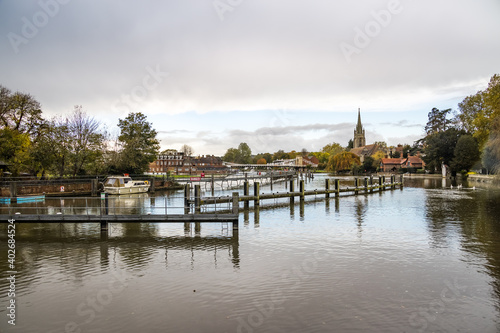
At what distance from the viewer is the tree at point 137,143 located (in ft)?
161

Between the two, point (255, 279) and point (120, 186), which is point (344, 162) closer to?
point (120, 186)

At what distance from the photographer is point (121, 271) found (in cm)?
1200

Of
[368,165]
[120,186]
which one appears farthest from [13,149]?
[368,165]

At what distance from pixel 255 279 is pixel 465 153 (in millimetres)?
75618

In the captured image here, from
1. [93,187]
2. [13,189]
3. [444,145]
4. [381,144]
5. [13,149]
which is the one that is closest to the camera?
[13,189]

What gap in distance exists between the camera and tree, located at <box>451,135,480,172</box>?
A: 70.6 meters

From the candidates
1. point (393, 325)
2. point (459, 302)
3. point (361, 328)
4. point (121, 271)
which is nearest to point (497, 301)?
point (459, 302)

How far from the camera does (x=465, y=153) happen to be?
71938 millimetres

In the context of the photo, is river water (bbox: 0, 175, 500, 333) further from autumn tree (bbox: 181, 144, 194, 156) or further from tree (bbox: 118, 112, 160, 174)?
autumn tree (bbox: 181, 144, 194, 156)

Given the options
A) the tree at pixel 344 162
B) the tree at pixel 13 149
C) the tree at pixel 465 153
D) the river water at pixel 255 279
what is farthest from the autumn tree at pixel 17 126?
the tree at pixel 344 162

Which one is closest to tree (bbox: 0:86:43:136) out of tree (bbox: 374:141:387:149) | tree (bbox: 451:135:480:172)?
tree (bbox: 451:135:480:172)

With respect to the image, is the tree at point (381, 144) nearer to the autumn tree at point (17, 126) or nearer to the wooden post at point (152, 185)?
the wooden post at point (152, 185)

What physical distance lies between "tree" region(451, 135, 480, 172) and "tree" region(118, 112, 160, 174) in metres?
60.5

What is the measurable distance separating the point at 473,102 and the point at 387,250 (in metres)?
71.1
